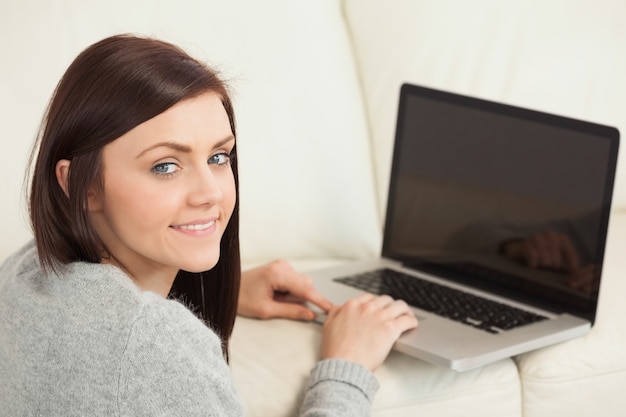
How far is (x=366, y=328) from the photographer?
1.49 meters

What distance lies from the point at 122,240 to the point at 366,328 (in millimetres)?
448

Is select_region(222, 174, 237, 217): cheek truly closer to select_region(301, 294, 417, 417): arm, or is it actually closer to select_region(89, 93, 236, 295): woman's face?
select_region(89, 93, 236, 295): woman's face

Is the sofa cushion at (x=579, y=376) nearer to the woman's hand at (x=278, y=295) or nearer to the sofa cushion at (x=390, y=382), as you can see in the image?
the sofa cushion at (x=390, y=382)

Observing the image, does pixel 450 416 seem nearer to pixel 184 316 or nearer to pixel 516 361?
pixel 516 361

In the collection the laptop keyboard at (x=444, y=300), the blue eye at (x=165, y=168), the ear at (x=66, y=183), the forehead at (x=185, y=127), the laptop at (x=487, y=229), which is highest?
the forehead at (x=185, y=127)

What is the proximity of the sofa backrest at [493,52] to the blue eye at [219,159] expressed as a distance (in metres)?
0.89

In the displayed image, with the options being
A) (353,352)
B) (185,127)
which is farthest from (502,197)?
(185,127)

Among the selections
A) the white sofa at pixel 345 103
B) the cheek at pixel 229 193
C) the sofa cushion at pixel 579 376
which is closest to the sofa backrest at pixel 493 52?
the white sofa at pixel 345 103

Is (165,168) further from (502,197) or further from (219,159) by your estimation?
(502,197)

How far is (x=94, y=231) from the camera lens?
3.83 feet

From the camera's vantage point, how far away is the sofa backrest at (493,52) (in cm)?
209

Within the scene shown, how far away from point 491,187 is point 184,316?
0.80 metres

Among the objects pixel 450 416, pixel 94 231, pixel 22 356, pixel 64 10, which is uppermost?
pixel 64 10

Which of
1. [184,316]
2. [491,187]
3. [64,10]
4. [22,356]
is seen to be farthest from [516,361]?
[64,10]
